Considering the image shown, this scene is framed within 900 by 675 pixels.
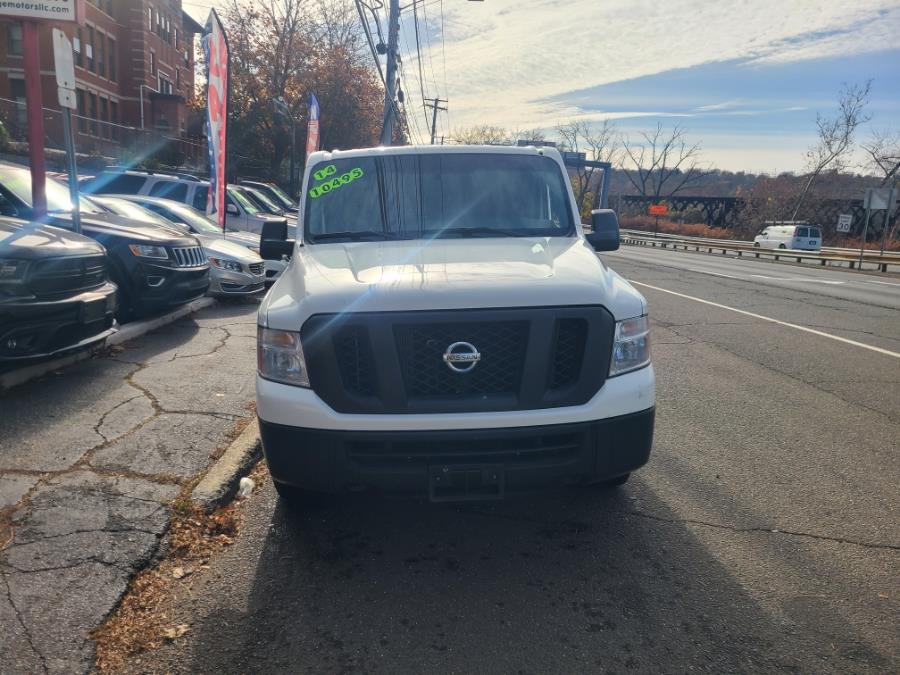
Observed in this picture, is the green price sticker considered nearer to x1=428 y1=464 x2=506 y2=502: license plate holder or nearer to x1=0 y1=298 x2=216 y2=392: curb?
x1=428 y1=464 x2=506 y2=502: license plate holder

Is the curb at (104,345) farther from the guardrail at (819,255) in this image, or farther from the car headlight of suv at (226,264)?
the guardrail at (819,255)

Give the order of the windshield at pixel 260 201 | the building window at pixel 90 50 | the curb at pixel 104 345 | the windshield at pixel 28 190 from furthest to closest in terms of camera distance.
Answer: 1. the building window at pixel 90 50
2. the windshield at pixel 260 201
3. the windshield at pixel 28 190
4. the curb at pixel 104 345

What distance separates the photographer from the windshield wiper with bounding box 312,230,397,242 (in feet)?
13.9

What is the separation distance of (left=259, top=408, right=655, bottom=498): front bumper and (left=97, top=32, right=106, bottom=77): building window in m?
45.3

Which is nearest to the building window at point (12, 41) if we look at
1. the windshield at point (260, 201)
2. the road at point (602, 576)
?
the windshield at point (260, 201)

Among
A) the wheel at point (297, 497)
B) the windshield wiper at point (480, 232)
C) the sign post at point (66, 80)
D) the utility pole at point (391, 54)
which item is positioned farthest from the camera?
the utility pole at point (391, 54)

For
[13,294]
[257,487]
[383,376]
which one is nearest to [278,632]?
[383,376]

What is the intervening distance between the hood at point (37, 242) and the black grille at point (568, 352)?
4.21 meters

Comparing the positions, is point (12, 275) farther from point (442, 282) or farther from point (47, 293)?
point (442, 282)

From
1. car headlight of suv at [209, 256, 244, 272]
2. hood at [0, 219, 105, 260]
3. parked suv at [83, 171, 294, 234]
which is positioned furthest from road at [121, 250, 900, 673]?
parked suv at [83, 171, 294, 234]

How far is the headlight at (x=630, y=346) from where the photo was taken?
10.3ft

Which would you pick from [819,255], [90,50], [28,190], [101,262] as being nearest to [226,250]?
[28,190]

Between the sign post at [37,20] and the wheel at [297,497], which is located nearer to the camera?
the wheel at [297,497]

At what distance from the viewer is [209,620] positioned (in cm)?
276
